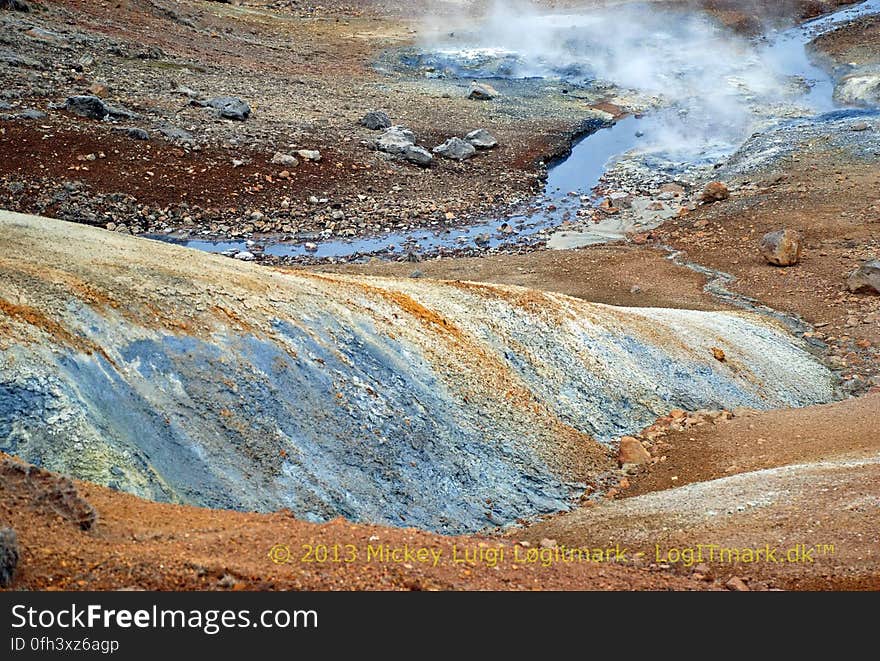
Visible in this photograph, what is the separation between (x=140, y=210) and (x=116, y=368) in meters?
16.6

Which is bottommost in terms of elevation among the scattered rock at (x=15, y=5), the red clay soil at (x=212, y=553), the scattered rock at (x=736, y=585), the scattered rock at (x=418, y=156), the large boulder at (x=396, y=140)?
the scattered rock at (x=418, y=156)

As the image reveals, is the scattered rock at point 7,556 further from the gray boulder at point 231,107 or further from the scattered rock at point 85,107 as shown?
the gray boulder at point 231,107

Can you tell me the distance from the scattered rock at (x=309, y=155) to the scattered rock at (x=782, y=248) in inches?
564

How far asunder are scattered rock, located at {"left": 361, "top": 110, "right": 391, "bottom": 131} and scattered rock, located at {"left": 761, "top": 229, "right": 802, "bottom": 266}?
611 inches

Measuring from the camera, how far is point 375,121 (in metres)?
31.5

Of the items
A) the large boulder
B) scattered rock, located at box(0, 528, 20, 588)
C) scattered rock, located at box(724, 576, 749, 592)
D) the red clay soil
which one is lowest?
the large boulder

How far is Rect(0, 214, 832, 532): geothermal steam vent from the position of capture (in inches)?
316

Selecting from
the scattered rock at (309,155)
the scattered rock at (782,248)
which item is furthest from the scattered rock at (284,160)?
the scattered rock at (782,248)

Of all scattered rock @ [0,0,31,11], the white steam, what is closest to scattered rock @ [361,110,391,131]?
the white steam

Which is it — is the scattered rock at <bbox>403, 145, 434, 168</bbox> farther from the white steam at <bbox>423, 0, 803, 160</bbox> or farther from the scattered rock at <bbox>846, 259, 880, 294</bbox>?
the scattered rock at <bbox>846, 259, 880, 294</bbox>

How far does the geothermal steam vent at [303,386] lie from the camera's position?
8.04 m

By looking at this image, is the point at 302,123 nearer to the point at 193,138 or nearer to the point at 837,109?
the point at 193,138

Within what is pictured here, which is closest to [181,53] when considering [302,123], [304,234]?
[302,123]

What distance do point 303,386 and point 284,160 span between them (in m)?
18.8
